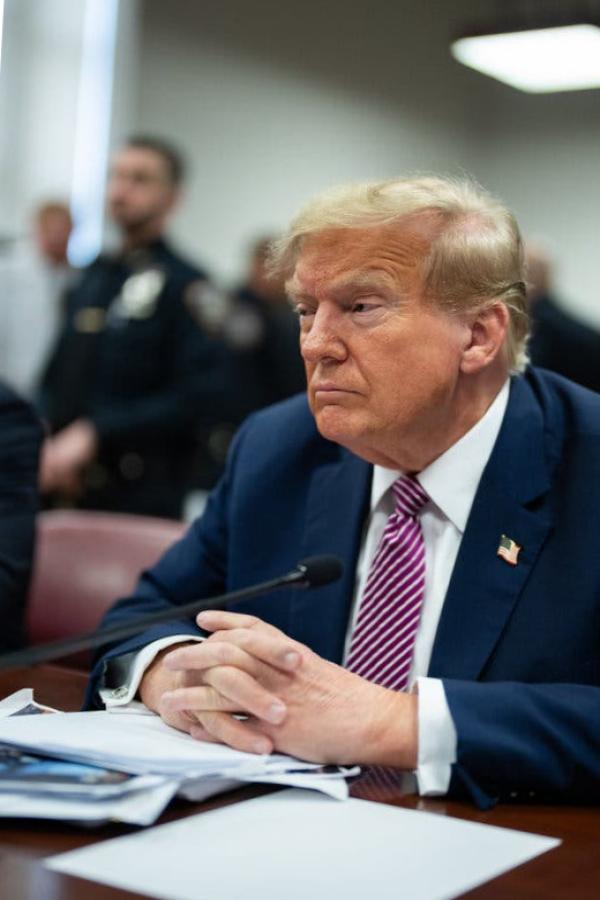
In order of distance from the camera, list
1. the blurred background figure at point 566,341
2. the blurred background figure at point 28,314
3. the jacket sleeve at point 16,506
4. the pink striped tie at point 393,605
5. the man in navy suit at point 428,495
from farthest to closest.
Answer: the blurred background figure at point 566,341 → the blurred background figure at point 28,314 → the jacket sleeve at point 16,506 → the pink striped tie at point 393,605 → the man in navy suit at point 428,495

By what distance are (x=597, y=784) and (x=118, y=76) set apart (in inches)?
288

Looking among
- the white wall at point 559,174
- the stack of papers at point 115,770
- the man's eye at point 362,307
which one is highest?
the white wall at point 559,174

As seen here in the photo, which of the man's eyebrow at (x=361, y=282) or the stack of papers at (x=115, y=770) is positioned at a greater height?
the man's eyebrow at (x=361, y=282)

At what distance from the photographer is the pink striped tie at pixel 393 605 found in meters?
1.69

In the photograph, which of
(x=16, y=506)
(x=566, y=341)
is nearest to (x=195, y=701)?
(x=16, y=506)

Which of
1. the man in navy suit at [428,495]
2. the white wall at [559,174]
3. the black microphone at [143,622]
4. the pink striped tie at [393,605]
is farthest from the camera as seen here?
the white wall at [559,174]

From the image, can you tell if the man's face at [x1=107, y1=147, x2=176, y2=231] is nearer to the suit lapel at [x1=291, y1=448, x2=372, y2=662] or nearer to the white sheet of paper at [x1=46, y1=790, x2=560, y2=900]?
the suit lapel at [x1=291, y1=448, x2=372, y2=662]

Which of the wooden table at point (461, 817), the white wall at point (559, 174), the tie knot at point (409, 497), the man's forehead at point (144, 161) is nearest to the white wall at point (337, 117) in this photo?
the white wall at point (559, 174)

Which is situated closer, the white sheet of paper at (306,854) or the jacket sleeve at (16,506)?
the white sheet of paper at (306,854)

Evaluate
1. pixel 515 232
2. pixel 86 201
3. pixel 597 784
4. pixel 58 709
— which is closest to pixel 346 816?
pixel 597 784

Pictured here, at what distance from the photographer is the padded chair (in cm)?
237

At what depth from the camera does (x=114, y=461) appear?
4250 millimetres

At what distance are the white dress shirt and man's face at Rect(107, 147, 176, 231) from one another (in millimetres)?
2681

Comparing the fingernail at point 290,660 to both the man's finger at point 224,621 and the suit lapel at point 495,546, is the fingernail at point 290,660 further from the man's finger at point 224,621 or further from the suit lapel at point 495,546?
the suit lapel at point 495,546
